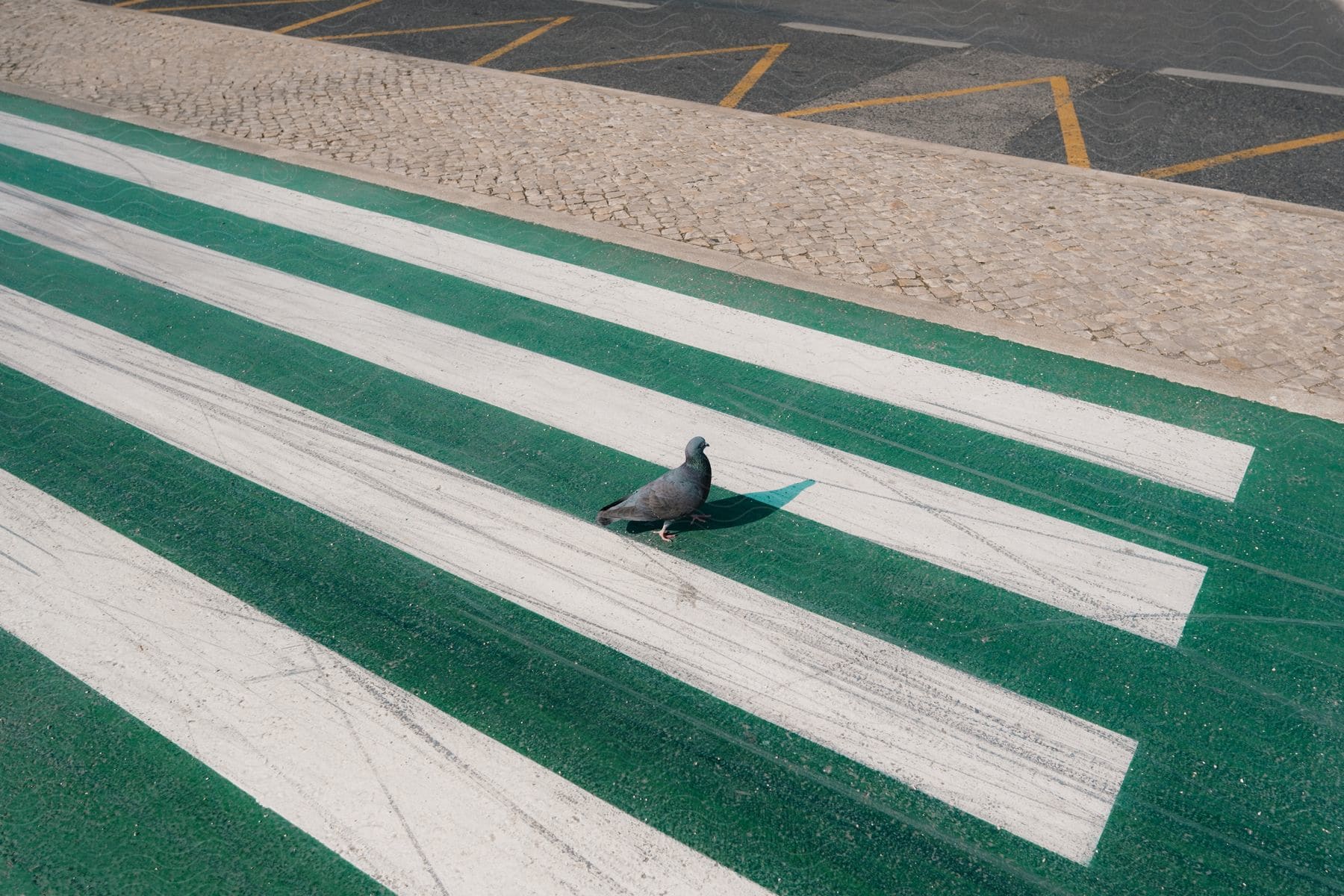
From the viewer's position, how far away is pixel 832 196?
849 centimetres

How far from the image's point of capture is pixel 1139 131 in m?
9.98

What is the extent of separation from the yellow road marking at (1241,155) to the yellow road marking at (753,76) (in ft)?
13.9

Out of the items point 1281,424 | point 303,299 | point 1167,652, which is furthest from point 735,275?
point 1167,652

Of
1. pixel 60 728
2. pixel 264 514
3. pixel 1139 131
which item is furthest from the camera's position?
pixel 1139 131

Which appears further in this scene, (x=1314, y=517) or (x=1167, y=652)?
(x=1314, y=517)

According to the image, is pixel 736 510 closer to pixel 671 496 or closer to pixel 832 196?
pixel 671 496

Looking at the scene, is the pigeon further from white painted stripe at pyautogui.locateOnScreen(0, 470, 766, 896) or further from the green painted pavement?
the green painted pavement

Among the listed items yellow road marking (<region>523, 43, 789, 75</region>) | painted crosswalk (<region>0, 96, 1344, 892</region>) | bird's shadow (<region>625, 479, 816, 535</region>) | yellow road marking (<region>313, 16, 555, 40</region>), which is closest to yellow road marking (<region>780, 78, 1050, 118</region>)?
yellow road marking (<region>523, 43, 789, 75</region>)

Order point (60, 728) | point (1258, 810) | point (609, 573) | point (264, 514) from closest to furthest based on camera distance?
point (1258, 810) → point (60, 728) → point (609, 573) → point (264, 514)

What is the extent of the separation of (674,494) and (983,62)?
957 centimetres

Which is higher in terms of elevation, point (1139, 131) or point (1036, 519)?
point (1139, 131)

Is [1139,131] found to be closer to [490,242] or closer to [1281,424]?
[1281,424]

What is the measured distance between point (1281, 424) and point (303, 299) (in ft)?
21.0

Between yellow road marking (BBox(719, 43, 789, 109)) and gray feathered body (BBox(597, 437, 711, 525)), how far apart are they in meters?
7.00
